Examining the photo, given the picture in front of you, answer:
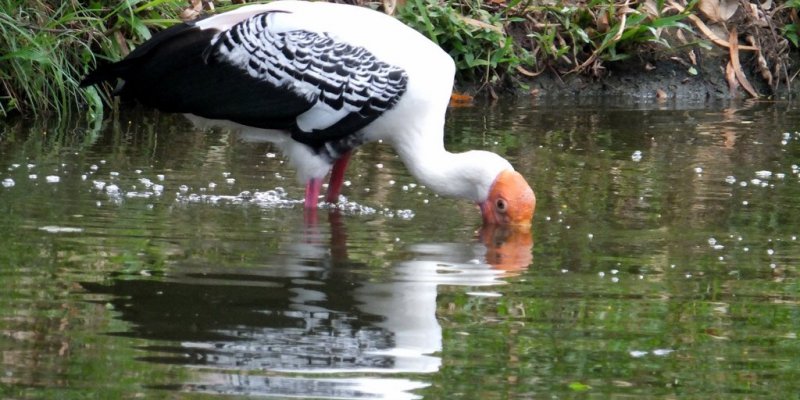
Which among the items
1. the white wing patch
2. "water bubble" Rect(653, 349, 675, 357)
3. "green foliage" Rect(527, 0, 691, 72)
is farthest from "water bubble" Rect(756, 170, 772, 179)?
"water bubble" Rect(653, 349, 675, 357)

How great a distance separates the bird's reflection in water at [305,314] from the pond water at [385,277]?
12 millimetres

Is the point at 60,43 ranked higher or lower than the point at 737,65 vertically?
lower

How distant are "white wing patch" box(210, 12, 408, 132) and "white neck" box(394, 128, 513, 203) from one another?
0.24 meters

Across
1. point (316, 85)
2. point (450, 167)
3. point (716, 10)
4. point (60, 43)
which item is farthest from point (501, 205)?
point (716, 10)

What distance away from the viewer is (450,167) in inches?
271

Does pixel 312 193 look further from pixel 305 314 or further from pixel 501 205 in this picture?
pixel 305 314

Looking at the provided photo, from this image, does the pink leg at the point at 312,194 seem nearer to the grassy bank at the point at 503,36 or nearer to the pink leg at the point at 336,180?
the pink leg at the point at 336,180

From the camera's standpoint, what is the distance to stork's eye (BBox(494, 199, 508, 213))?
668cm

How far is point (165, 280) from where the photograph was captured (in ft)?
17.2

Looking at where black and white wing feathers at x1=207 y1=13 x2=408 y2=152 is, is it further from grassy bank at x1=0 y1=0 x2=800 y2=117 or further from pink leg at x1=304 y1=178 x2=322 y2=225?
grassy bank at x1=0 y1=0 x2=800 y2=117

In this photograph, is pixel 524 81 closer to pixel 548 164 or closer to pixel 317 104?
pixel 548 164

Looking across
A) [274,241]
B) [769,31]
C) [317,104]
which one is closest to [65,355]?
[274,241]

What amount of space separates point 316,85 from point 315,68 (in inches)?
3.1

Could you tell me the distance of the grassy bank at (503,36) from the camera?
927 cm
